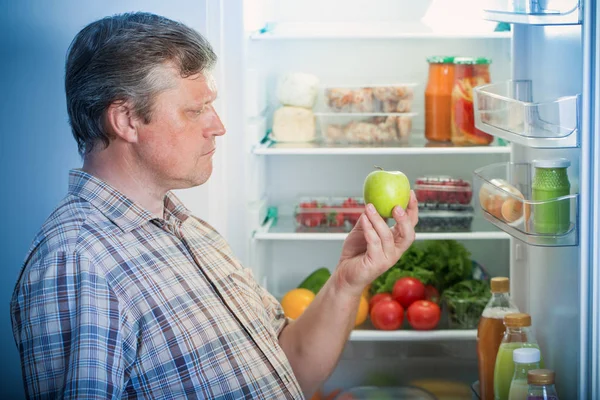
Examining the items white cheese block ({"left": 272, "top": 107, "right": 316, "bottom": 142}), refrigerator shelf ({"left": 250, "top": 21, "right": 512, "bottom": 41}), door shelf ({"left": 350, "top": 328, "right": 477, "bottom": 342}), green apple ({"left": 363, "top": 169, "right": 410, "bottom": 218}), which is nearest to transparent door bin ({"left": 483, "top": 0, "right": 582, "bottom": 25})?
green apple ({"left": 363, "top": 169, "right": 410, "bottom": 218})

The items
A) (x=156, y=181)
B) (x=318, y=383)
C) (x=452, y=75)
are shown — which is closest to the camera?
(x=156, y=181)

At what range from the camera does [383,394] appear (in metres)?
2.48

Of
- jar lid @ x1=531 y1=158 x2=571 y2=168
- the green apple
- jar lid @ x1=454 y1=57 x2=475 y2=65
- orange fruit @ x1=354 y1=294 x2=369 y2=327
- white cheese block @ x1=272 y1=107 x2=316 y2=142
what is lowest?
orange fruit @ x1=354 y1=294 x2=369 y2=327

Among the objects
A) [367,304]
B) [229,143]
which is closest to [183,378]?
[229,143]

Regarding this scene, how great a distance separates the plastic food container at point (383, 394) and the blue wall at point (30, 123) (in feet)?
3.22

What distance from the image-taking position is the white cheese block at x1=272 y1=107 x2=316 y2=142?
8.75ft

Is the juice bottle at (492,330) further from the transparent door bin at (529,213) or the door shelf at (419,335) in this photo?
the door shelf at (419,335)

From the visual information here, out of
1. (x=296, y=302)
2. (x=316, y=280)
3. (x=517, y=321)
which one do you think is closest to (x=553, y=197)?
(x=517, y=321)

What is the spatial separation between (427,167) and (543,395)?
1428 mm

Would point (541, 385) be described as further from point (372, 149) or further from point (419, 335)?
point (372, 149)

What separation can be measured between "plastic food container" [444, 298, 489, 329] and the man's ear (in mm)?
1456

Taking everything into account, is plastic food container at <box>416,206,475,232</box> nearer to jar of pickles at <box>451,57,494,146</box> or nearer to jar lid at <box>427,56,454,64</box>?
jar of pickles at <box>451,57,494,146</box>

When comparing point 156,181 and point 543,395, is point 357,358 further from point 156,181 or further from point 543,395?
point 156,181

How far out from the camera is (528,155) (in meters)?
2.09
